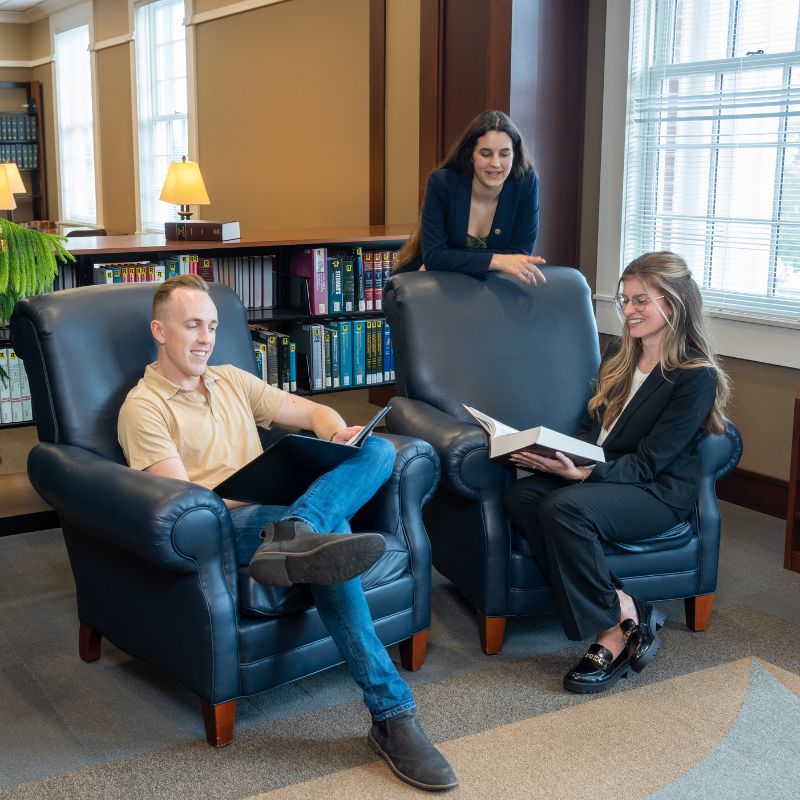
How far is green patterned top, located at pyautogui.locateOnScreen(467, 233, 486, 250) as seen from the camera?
3.48 meters

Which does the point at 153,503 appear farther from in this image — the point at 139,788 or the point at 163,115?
the point at 163,115

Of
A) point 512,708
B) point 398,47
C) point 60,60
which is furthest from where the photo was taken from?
point 60,60

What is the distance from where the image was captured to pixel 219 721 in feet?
7.50

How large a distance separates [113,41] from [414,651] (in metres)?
7.56

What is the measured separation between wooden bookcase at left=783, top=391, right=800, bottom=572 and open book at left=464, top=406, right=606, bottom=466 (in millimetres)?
680

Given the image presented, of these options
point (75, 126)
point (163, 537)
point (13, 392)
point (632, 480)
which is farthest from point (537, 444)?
point (75, 126)

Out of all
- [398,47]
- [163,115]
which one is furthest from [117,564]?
[163,115]

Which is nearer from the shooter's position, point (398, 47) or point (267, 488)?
point (267, 488)

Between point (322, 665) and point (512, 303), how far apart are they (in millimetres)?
1359

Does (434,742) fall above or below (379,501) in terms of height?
below

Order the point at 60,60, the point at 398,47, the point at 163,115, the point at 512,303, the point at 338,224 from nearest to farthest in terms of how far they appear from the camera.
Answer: the point at 512,303 → the point at 398,47 → the point at 338,224 → the point at 163,115 → the point at 60,60

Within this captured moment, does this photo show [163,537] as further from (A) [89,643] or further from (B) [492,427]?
(B) [492,427]

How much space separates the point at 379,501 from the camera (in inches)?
100

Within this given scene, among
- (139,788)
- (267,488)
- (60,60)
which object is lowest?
(139,788)
